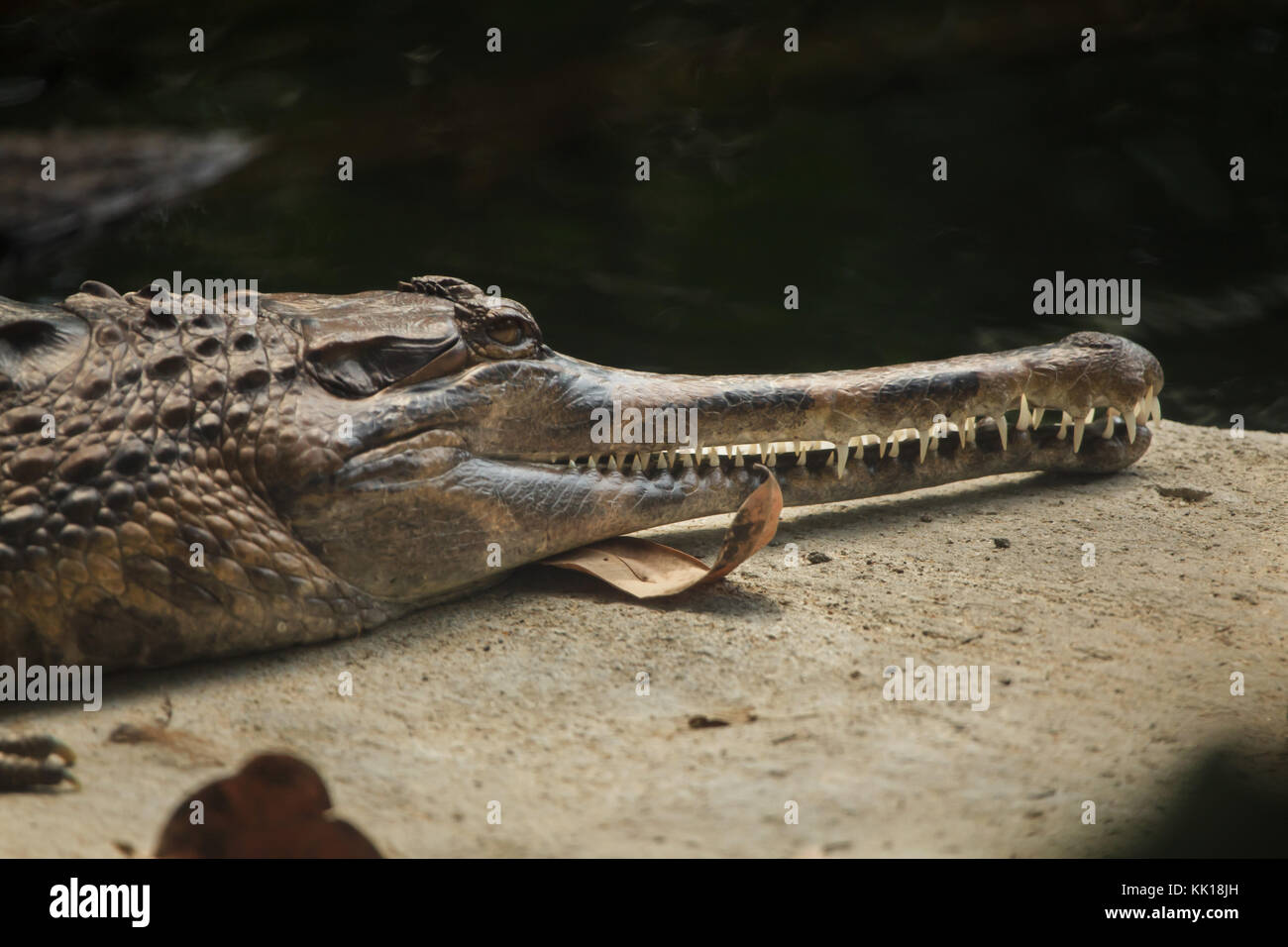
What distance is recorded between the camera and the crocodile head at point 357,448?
2809 millimetres

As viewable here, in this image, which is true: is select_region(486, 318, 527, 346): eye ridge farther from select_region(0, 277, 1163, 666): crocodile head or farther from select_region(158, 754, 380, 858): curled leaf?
select_region(158, 754, 380, 858): curled leaf

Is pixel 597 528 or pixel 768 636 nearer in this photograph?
pixel 768 636

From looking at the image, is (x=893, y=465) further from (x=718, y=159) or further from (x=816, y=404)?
(x=718, y=159)

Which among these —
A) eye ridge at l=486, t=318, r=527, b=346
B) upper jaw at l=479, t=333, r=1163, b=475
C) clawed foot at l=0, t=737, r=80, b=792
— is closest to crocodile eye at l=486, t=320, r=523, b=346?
eye ridge at l=486, t=318, r=527, b=346

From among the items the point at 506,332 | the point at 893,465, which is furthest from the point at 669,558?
the point at 893,465

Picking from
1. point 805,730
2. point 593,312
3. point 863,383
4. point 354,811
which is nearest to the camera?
point 354,811

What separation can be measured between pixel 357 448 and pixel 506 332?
27.3 inches

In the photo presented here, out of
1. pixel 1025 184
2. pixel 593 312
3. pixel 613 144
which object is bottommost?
pixel 593 312

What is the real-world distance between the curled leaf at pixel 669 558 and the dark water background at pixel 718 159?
3.96 meters

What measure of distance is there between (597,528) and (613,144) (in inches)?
235

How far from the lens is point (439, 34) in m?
8.30

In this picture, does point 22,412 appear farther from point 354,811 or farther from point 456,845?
point 456,845

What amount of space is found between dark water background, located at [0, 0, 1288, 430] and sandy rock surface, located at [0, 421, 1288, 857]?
4163mm

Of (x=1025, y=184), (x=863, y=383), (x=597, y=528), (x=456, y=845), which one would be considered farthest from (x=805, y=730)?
(x=1025, y=184)
